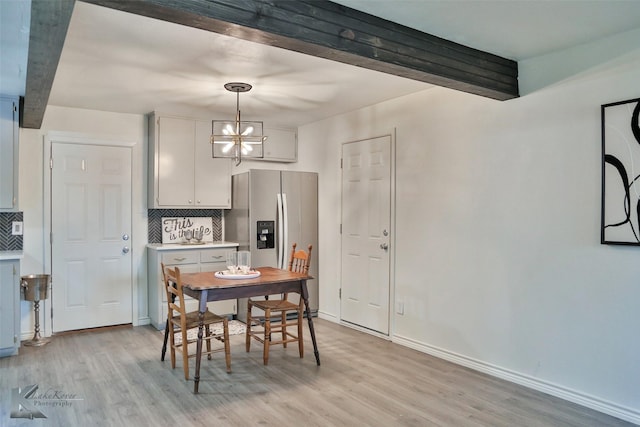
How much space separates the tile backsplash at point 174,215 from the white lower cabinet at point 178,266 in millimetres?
221

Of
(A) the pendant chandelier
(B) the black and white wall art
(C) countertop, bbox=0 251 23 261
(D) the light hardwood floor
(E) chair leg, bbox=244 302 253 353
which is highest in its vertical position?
(A) the pendant chandelier

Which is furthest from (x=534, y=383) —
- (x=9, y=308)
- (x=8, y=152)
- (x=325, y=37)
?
(x=8, y=152)

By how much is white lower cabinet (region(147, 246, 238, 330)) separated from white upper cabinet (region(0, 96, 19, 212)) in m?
1.44

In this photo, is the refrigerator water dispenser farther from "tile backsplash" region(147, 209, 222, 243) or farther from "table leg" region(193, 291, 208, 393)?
"table leg" region(193, 291, 208, 393)

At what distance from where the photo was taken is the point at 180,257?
4.94m

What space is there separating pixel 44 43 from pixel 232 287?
198 centimetres

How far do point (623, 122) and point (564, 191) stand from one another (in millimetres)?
557

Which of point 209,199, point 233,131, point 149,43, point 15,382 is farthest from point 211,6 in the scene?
point 209,199

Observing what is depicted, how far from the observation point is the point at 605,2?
2.37 meters

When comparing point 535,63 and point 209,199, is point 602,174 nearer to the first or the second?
point 535,63

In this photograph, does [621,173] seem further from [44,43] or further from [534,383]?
[44,43]

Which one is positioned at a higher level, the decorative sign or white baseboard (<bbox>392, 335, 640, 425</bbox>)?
the decorative sign

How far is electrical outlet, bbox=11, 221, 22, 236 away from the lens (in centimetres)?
444

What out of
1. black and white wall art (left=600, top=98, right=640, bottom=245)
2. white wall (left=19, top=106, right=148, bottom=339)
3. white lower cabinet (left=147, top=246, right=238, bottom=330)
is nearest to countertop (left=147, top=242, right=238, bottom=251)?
white lower cabinet (left=147, top=246, right=238, bottom=330)
